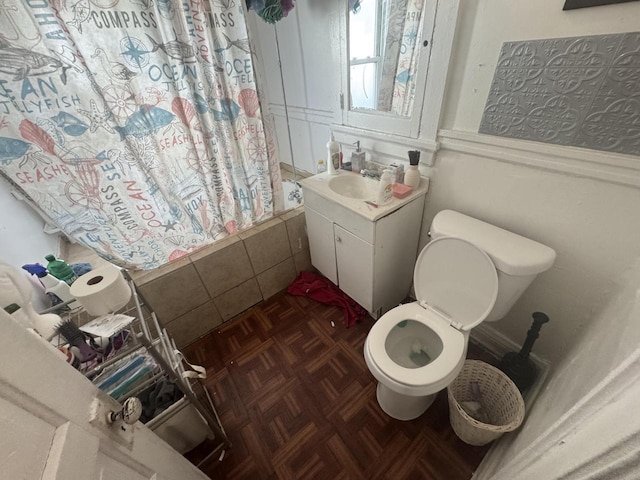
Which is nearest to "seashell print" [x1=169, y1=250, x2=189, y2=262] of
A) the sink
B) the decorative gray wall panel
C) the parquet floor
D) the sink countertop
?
the parquet floor

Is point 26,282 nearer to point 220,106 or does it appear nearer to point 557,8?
point 220,106

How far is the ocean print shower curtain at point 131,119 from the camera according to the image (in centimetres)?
88

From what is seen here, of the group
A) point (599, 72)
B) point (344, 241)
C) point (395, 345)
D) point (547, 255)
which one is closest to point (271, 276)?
point (344, 241)

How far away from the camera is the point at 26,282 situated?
0.71 metres

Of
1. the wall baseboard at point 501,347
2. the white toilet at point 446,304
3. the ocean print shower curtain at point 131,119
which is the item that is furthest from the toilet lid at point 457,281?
the ocean print shower curtain at point 131,119

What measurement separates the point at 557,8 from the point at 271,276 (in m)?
1.78

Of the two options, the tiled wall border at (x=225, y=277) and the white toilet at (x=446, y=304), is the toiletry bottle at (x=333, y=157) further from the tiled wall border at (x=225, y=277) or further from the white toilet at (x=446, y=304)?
the white toilet at (x=446, y=304)

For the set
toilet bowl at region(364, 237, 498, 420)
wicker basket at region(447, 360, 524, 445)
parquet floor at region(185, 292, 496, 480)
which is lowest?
parquet floor at region(185, 292, 496, 480)

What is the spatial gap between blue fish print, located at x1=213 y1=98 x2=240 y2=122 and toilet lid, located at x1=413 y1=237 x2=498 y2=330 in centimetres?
119

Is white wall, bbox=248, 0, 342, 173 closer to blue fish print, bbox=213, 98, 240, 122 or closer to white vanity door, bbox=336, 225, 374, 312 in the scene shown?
blue fish print, bbox=213, 98, 240, 122

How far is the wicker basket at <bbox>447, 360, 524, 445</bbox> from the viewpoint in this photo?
96cm

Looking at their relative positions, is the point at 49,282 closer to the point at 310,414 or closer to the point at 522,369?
the point at 310,414

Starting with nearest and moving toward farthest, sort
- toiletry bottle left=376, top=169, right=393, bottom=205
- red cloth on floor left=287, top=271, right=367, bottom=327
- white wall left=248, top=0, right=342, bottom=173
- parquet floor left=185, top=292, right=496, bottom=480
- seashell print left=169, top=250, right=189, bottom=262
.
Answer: parquet floor left=185, top=292, right=496, bottom=480 < toiletry bottle left=376, top=169, right=393, bottom=205 < seashell print left=169, top=250, right=189, bottom=262 < white wall left=248, top=0, right=342, bottom=173 < red cloth on floor left=287, top=271, right=367, bottom=327

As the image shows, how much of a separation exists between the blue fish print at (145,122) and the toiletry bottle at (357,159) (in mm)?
952
